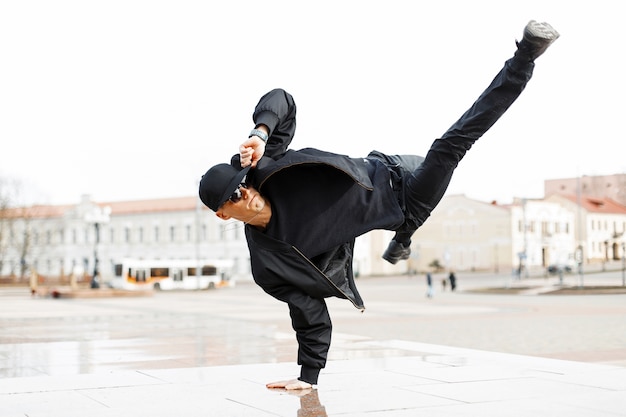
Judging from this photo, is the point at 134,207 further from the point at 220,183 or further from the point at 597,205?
the point at 220,183

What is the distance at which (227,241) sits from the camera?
7719 centimetres

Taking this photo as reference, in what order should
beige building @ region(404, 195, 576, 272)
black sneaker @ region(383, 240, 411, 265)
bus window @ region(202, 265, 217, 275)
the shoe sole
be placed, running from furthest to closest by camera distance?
beige building @ region(404, 195, 576, 272) < bus window @ region(202, 265, 217, 275) < black sneaker @ region(383, 240, 411, 265) < the shoe sole

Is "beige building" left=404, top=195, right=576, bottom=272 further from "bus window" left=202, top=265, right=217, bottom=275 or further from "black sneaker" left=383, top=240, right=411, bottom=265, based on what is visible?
"black sneaker" left=383, top=240, right=411, bottom=265

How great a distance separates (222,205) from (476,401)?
207 centimetres

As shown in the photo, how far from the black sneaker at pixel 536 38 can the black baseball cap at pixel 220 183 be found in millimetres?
1711

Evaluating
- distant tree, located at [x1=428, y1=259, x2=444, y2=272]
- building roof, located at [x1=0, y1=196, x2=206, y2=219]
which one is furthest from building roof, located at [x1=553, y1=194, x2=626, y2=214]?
building roof, located at [x1=0, y1=196, x2=206, y2=219]

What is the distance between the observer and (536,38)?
4516 millimetres

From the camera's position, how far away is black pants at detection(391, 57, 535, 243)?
4.74m

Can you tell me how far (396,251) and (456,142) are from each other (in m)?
1.20

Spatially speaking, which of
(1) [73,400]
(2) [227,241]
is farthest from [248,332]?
(2) [227,241]

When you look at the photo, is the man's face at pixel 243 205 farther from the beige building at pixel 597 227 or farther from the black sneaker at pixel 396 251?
the beige building at pixel 597 227

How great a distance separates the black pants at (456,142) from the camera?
15.5 feet

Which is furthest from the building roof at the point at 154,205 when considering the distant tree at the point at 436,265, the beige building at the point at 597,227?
the beige building at the point at 597,227

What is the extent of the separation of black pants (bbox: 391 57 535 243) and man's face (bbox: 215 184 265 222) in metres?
0.94
